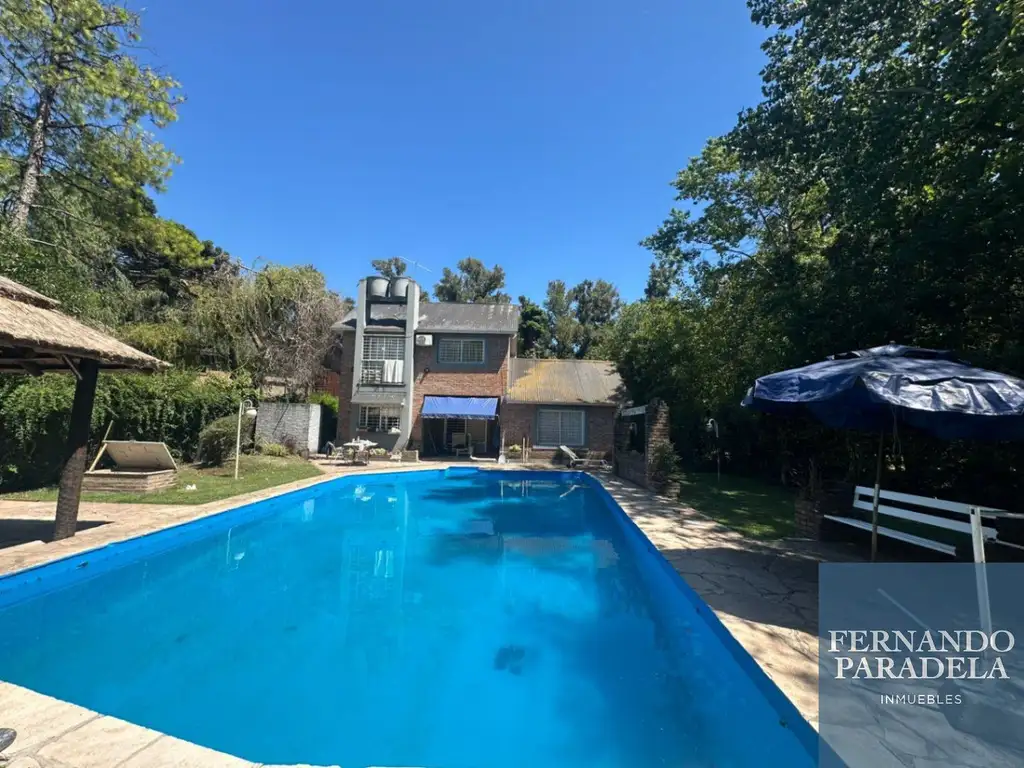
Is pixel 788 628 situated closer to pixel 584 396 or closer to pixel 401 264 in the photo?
pixel 584 396

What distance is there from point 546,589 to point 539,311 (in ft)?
168

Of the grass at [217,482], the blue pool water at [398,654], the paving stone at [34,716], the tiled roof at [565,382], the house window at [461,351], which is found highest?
the house window at [461,351]

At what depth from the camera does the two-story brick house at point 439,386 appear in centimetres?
3306

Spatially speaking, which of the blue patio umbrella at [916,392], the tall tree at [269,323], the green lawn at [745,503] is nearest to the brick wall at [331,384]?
the tall tree at [269,323]

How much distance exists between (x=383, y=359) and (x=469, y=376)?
6.23 meters

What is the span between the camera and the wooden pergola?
29.6 feet

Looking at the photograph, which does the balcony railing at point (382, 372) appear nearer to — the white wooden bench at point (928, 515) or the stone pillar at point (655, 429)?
the stone pillar at point (655, 429)

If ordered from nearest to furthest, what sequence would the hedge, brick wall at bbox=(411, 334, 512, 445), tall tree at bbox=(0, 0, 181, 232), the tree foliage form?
the tree foliage, the hedge, tall tree at bbox=(0, 0, 181, 232), brick wall at bbox=(411, 334, 512, 445)

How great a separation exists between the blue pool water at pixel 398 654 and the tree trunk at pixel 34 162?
17223 millimetres

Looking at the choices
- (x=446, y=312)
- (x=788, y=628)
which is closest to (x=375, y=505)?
(x=788, y=628)

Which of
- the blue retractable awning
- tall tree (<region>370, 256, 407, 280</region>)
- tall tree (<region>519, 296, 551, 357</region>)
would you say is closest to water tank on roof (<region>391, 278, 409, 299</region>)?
the blue retractable awning

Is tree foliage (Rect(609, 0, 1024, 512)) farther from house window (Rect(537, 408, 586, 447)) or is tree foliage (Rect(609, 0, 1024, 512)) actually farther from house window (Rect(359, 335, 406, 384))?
house window (Rect(359, 335, 406, 384))

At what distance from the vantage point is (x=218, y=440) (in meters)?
22.5

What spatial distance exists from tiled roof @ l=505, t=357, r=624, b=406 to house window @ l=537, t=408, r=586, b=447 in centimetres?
119
